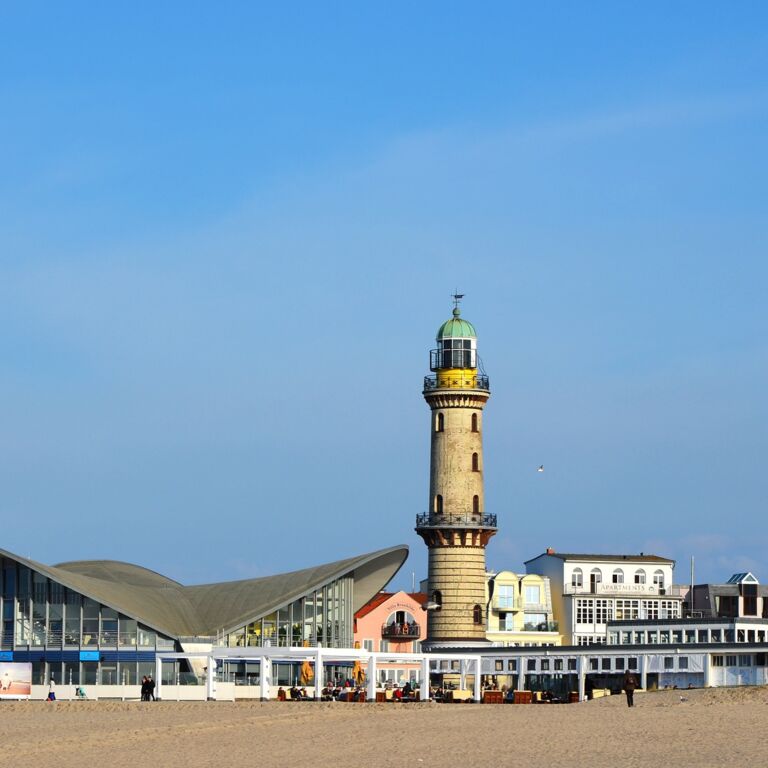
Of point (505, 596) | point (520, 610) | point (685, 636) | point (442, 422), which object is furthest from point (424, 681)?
point (520, 610)

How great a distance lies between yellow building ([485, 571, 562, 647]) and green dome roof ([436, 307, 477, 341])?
63.2 feet

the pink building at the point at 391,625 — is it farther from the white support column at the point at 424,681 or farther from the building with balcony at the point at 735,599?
the white support column at the point at 424,681

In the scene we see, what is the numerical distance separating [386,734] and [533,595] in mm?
56621

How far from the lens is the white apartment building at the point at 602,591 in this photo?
325 feet

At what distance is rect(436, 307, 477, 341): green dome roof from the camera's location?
279ft

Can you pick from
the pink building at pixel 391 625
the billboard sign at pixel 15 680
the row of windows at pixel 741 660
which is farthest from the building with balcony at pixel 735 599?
the billboard sign at pixel 15 680

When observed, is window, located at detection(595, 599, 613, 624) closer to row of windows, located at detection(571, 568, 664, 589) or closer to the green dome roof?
row of windows, located at detection(571, 568, 664, 589)

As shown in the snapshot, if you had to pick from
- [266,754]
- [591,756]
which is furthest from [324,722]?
[591,756]

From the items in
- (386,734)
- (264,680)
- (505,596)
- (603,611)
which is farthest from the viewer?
(603,611)

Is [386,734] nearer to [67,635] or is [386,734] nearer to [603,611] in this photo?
[67,635]

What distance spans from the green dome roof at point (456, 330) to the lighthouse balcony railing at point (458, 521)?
943cm

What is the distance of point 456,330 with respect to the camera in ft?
279

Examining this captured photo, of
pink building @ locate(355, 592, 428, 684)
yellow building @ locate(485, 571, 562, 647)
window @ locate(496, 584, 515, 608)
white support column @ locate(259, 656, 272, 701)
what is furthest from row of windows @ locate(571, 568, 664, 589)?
white support column @ locate(259, 656, 272, 701)

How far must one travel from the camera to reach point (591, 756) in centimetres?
3666
